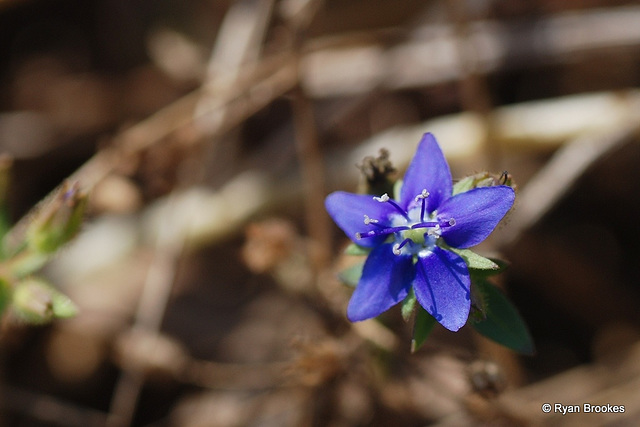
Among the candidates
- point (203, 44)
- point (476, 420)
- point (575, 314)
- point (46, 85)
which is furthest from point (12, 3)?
point (575, 314)

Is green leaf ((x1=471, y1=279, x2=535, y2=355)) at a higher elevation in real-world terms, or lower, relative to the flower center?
lower

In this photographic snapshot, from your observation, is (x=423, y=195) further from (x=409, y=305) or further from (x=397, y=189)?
(x=409, y=305)

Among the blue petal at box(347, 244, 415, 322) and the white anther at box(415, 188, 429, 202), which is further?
the white anther at box(415, 188, 429, 202)

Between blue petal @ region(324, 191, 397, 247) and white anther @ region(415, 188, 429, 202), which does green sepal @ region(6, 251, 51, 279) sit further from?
white anther @ region(415, 188, 429, 202)

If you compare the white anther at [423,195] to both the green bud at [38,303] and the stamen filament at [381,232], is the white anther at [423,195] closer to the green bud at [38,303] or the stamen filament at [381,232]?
the stamen filament at [381,232]

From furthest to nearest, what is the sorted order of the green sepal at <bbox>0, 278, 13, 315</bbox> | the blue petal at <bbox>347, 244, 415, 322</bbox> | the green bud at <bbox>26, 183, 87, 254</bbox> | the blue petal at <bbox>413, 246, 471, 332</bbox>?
the green sepal at <bbox>0, 278, 13, 315</bbox>, the green bud at <bbox>26, 183, 87, 254</bbox>, the blue petal at <bbox>347, 244, 415, 322</bbox>, the blue petal at <bbox>413, 246, 471, 332</bbox>

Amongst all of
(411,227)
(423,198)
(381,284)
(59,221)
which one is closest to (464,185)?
(423,198)

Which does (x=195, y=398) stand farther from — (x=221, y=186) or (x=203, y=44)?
(x=203, y=44)

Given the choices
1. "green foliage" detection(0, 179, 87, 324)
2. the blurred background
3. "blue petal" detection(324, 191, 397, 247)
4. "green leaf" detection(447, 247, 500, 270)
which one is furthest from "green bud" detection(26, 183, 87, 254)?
"green leaf" detection(447, 247, 500, 270)
